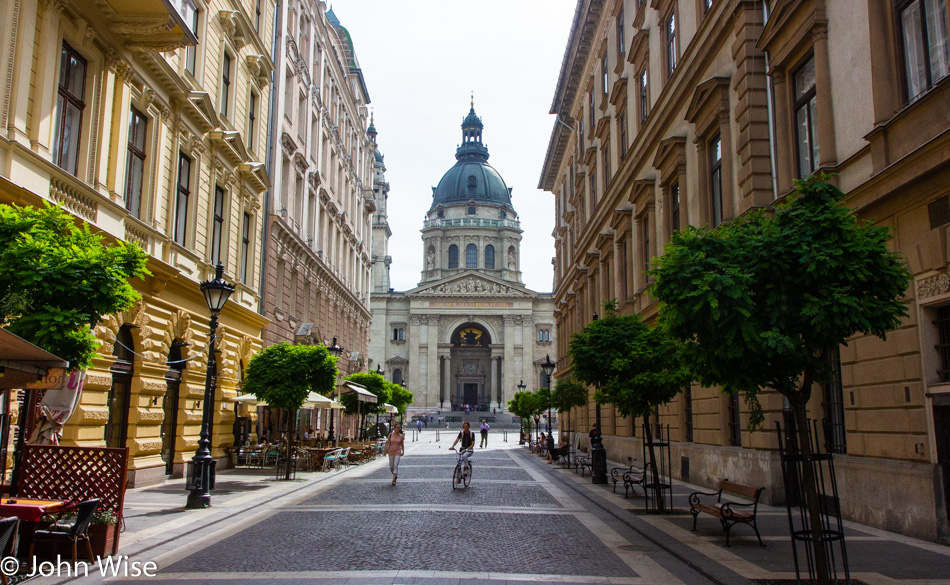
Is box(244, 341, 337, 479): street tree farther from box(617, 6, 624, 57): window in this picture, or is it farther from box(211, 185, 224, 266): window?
box(617, 6, 624, 57): window

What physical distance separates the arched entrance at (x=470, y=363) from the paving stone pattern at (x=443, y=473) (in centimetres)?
7273

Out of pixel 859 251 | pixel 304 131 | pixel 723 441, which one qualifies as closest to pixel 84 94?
pixel 859 251

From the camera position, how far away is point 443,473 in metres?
24.9

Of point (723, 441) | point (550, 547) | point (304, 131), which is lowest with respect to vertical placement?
point (550, 547)

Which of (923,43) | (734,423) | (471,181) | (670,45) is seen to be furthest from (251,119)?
(471,181)

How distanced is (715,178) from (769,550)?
11156 mm

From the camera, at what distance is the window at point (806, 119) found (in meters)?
14.4

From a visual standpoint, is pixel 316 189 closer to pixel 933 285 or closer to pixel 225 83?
pixel 225 83

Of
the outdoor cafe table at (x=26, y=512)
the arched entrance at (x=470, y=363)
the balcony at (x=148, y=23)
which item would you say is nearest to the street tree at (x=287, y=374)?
the balcony at (x=148, y=23)

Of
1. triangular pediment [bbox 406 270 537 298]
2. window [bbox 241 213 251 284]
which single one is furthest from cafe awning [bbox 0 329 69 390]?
triangular pediment [bbox 406 270 537 298]

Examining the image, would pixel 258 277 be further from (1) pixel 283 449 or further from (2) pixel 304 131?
(2) pixel 304 131

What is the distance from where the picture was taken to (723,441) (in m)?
18.2

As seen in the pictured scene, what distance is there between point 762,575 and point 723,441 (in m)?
9.80

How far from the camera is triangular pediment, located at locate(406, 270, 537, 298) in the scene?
325ft
